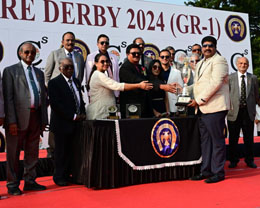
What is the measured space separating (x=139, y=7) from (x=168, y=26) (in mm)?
722

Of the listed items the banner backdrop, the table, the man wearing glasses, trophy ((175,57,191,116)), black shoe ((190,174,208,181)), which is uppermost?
the banner backdrop

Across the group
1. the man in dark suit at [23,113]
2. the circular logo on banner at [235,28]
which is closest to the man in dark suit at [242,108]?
the man in dark suit at [23,113]

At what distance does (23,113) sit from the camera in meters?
3.23

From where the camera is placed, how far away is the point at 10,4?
208 inches

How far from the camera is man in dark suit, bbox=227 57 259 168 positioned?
4477 millimetres

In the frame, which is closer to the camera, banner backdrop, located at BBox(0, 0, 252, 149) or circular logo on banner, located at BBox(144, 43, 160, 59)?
banner backdrop, located at BBox(0, 0, 252, 149)

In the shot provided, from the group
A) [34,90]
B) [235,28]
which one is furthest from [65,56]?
[235,28]

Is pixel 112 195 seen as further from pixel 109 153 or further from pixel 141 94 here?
pixel 141 94

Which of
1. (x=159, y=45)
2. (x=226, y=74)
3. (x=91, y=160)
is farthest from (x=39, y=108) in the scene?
(x=159, y=45)

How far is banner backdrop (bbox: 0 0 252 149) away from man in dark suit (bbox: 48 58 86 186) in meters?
2.26

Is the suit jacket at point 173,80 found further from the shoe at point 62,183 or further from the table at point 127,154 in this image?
the shoe at point 62,183

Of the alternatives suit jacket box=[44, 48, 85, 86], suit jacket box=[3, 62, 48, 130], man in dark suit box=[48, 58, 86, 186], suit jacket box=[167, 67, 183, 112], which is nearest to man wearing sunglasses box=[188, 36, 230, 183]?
suit jacket box=[167, 67, 183, 112]

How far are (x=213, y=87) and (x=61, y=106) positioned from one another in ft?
5.25

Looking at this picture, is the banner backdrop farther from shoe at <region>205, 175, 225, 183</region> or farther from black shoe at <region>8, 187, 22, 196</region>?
shoe at <region>205, 175, 225, 183</region>
